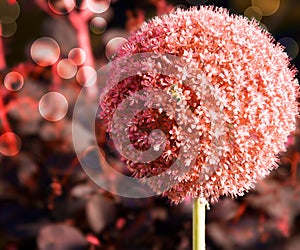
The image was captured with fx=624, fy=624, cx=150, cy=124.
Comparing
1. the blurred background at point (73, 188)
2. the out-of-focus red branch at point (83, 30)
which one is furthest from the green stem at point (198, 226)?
the out-of-focus red branch at point (83, 30)

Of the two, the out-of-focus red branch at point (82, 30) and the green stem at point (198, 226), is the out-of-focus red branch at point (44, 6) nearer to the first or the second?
the out-of-focus red branch at point (82, 30)

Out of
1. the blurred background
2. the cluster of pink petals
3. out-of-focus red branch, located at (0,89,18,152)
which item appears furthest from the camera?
out-of-focus red branch, located at (0,89,18,152)

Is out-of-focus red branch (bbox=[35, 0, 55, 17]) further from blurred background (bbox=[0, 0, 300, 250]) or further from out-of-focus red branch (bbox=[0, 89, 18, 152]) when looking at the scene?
out-of-focus red branch (bbox=[0, 89, 18, 152])

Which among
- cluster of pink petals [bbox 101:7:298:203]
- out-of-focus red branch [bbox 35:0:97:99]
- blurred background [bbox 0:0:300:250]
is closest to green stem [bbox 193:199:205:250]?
cluster of pink petals [bbox 101:7:298:203]

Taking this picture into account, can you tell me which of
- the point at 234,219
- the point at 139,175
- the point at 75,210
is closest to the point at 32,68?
the point at 75,210

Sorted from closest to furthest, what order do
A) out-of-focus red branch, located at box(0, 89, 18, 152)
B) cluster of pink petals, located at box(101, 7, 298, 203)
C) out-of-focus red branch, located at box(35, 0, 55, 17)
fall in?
cluster of pink petals, located at box(101, 7, 298, 203) < out-of-focus red branch, located at box(0, 89, 18, 152) < out-of-focus red branch, located at box(35, 0, 55, 17)

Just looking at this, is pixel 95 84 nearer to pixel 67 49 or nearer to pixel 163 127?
pixel 67 49
